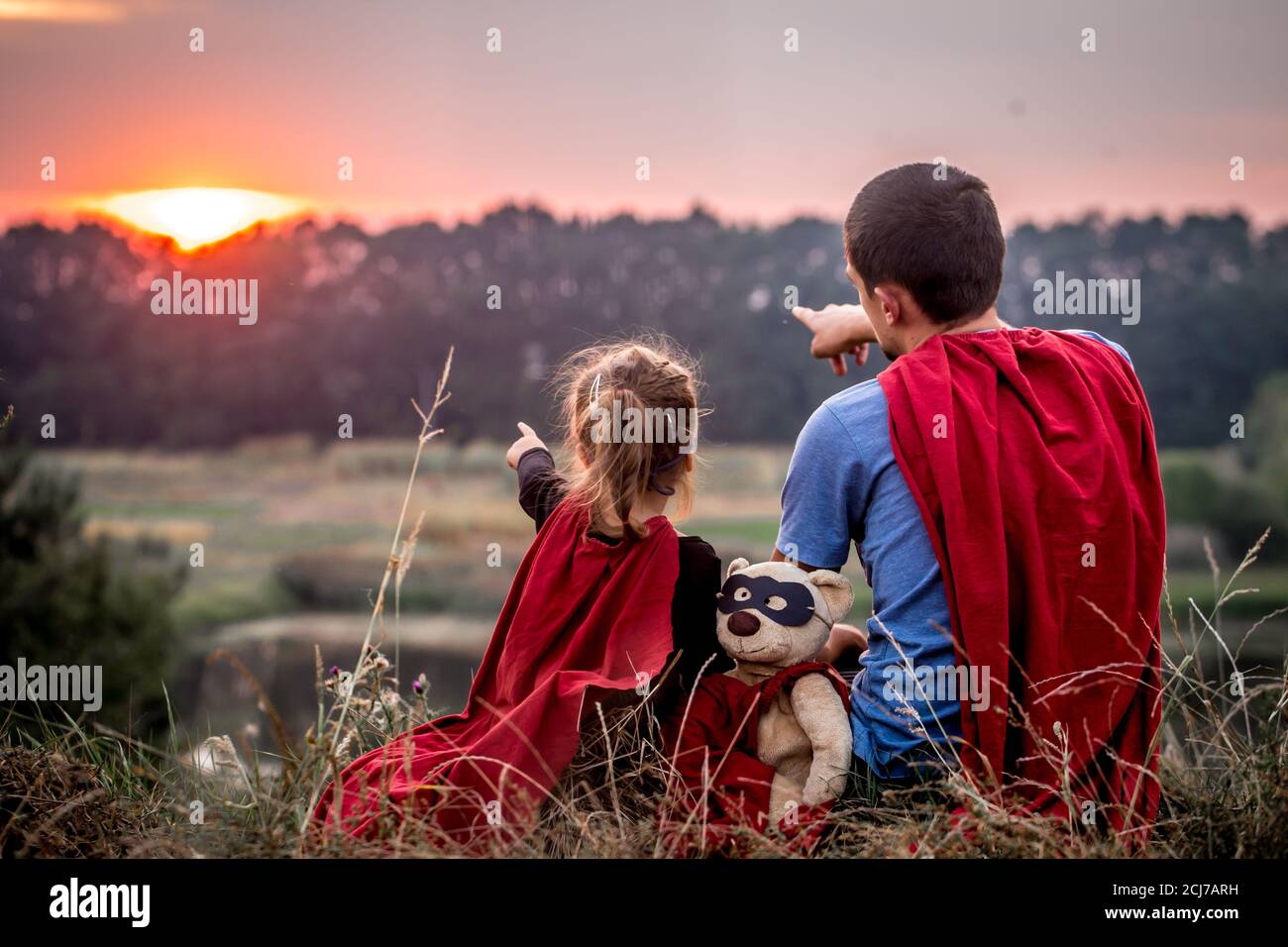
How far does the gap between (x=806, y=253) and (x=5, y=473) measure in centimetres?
1587

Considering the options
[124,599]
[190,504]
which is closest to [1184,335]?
[124,599]

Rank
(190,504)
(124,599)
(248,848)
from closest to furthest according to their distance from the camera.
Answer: (248,848) < (124,599) < (190,504)

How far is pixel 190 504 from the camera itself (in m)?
32.8

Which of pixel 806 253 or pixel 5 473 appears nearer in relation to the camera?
pixel 5 473

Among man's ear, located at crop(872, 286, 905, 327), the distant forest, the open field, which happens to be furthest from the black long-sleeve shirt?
the open field

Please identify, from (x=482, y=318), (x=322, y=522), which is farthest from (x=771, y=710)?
(x=322, y=522)

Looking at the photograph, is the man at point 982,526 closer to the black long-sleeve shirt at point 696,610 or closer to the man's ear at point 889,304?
the man's ear at point 889,304

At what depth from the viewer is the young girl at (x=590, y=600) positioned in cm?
247

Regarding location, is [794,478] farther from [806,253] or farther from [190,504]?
[190,504]

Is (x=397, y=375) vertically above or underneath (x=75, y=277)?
underneath

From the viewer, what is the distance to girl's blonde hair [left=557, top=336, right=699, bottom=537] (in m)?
2.68

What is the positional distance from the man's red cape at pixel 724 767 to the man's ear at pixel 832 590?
0.41 feet

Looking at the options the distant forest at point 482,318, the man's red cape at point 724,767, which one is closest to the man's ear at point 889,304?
the man's red cape at point 724,767

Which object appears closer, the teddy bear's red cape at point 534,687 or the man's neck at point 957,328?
the teddy bear's red cape at point 534,687
